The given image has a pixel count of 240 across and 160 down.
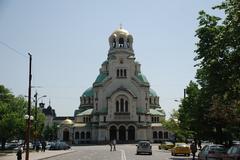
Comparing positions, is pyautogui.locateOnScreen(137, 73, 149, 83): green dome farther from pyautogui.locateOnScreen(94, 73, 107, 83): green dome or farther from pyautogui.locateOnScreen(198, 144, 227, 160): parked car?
pyautogui.locateOnScreen(198, 144, 227, 160): parked car

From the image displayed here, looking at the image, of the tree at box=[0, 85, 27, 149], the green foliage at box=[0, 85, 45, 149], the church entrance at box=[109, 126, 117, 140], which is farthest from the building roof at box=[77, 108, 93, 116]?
the tree at box=[0, 85, 27, 149]

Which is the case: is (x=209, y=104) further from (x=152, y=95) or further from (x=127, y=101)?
(x=152, y=95)

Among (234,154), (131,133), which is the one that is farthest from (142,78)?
(234,154)

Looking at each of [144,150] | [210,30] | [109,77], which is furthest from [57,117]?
[210,30]

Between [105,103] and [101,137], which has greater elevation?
[105,103]

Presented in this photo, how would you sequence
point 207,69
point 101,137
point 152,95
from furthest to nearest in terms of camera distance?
1. point 152,95
2. point 101,137
3. point 207,69

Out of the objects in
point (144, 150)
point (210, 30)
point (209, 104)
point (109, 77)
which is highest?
point (109, 77)

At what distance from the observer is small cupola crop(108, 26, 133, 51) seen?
103006 mm

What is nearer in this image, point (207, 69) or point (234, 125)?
point (207, 69)

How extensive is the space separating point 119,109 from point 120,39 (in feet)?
58.2

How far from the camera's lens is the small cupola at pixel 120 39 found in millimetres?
103006

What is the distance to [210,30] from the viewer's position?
24172mm

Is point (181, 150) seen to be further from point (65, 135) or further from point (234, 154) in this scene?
point (65, 135)

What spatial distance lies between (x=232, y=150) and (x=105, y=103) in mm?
79353
